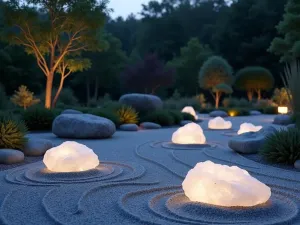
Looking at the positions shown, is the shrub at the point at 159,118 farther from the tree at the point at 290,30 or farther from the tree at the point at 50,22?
the tree at the point at 290,30

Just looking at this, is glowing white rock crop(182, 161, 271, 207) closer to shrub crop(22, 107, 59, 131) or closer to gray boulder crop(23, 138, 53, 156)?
gray boulder crop(23, 138, 53, 156)

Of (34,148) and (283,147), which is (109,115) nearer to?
(34,148)

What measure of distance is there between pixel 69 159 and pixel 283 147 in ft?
12.1

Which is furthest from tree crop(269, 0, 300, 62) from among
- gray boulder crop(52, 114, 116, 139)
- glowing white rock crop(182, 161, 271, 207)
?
glowing white rock crop(182, 161, 271, 207)

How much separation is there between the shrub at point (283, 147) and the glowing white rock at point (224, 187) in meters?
2.79

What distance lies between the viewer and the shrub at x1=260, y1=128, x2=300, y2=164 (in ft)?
22.0

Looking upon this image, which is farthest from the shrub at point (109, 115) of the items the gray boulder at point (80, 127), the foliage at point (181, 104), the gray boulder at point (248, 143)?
the foliage at point (181, 104)

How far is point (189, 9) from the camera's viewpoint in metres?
49.0

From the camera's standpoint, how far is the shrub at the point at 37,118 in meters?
12.9

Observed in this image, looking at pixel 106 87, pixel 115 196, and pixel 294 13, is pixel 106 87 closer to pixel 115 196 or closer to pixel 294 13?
pixel 294 13

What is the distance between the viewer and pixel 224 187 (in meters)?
4.05

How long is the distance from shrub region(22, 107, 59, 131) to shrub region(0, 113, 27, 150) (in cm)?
503

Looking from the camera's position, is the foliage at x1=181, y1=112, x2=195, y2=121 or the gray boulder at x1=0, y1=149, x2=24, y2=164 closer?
the gray boulder at x1=0, y1=149, x2=24, y2=164

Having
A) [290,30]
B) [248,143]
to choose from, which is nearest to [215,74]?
[290,30]
